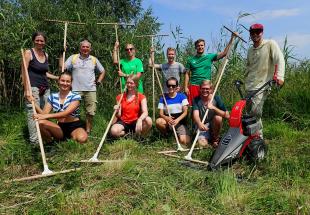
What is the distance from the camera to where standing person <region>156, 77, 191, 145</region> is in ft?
20.3

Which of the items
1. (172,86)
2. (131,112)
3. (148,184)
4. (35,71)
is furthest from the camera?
(172,86)

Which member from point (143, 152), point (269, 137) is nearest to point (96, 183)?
point (143, 152)

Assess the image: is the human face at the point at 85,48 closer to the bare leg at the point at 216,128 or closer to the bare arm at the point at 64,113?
the bare arm at the point at 64,113

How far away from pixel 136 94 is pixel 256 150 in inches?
90.4

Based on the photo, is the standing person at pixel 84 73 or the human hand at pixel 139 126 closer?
the human hand at pixel 139 126

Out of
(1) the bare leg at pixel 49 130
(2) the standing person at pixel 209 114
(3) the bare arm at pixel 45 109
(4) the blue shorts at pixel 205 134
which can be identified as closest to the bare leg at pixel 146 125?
(2) the standing person at pixel 209 114

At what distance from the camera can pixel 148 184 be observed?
155 inches

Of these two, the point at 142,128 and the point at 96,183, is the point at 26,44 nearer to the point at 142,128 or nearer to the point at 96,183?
the point at 142,128

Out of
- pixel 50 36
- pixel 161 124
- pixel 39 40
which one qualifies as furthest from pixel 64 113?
pixel 50 36

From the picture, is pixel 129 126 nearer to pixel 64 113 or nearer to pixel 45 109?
pixel 64 113

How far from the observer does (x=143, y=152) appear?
5375 mm

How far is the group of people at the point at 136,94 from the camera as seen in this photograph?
5.32 m

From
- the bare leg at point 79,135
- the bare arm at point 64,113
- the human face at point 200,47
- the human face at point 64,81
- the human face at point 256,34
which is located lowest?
the bare leg at point 79,135

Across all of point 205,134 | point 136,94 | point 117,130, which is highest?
point 136,94
